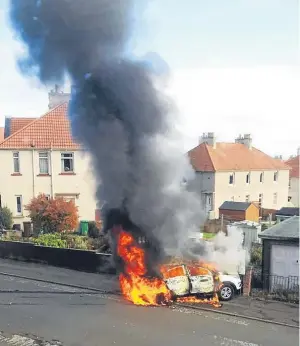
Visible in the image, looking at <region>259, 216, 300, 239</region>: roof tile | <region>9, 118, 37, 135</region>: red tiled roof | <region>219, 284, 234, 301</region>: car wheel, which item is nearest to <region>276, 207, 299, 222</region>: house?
<region>259, 216, 300, 239</region>: roof tile

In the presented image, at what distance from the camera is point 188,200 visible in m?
16.5

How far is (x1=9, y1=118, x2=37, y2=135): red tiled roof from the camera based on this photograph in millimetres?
31469

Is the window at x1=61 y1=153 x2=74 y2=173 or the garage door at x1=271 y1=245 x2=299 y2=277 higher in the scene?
the window at x1=61 y1=153 x2=74 y2=173

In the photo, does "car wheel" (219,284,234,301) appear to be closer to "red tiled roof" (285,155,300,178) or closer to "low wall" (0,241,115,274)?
"low wall" (0,241,115,274)

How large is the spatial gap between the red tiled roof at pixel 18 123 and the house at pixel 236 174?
581 inches

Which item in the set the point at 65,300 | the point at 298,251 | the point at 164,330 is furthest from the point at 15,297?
the point at 298,251

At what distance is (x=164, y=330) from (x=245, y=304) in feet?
12.8

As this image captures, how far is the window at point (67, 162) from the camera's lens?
2912cm

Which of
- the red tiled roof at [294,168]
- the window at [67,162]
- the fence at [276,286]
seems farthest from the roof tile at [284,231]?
the red tiled roof at [294,168]

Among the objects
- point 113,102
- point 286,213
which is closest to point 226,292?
point 113,102

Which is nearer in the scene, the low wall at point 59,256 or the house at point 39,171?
the low wall at point 59,256

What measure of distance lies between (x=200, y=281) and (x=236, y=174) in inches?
1019

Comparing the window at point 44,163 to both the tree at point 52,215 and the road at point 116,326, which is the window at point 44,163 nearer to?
the tree at point 52,215

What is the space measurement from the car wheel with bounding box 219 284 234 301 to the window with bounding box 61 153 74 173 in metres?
17.5
